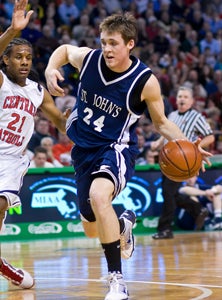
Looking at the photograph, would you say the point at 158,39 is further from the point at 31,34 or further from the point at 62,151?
the point at 62,151

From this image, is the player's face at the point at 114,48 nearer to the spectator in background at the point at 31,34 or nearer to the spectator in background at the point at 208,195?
the spectator in background at the point at 208,195

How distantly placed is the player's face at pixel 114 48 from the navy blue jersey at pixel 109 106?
0.15 meters

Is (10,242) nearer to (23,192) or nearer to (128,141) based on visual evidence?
(23,192)

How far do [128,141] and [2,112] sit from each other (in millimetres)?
1114

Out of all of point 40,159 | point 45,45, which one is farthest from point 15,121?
point 45,45

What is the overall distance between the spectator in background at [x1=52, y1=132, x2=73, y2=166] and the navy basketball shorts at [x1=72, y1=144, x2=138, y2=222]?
681 centimetres

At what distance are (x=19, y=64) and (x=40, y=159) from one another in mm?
5864

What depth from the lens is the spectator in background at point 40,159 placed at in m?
12.6

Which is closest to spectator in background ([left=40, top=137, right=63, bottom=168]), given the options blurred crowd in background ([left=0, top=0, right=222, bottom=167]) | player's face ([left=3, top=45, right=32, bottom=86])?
blurred crowd in background ([left=0, top=0, right=222, bottom=167])

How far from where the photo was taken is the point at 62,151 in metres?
13.7

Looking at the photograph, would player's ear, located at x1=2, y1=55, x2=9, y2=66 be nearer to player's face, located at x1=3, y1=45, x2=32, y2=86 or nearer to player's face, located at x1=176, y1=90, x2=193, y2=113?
player's face, located at x1=3, y1=45, x2=32, y2=86

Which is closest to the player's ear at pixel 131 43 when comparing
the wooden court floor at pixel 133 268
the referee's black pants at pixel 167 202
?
the wooden court floor at pixel 133 268

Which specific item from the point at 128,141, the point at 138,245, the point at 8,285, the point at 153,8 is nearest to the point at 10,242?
the point at 138,245

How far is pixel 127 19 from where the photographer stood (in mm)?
6328
